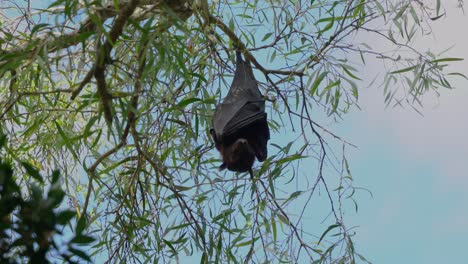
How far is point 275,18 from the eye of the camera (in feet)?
10.6

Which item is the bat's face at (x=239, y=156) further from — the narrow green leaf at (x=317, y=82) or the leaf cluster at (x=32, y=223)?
the leaf cluster at (x=32, y=223)

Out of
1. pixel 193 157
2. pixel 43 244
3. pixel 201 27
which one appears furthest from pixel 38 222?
pixel 193 157

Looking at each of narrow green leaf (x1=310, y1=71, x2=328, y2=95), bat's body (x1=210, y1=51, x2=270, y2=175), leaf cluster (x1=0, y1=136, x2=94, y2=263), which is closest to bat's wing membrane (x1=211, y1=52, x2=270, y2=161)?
bat's body (x1=210, y1=51, x2=270, y2=175)

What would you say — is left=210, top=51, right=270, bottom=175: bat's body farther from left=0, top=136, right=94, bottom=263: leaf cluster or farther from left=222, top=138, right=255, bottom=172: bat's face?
left=0, top=136, right=94, bottom=263: leaf cluster

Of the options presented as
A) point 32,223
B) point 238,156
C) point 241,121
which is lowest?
point 32,223

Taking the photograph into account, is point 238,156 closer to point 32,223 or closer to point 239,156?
point 239,156

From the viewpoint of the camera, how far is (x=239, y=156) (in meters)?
3.35

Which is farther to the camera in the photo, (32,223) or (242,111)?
(242,111)

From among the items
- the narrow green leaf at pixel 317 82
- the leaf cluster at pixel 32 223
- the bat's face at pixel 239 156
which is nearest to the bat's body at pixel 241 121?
the bat's face at pixel 239 156

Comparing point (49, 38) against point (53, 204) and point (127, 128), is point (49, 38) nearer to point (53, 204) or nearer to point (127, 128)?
point (127, 128)

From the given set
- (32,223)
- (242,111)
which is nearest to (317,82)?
(242,111)

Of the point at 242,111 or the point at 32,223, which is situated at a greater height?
the point at 242,111

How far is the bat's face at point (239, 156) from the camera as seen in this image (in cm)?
331

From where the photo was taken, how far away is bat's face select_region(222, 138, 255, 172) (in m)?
3.31
